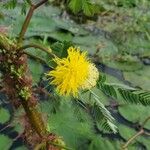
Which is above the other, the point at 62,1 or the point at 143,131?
the point at 62,1

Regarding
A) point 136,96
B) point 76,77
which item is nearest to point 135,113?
point 136,96

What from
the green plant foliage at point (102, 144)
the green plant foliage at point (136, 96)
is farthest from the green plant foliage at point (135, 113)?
the green plant foliage at point (136, 96)

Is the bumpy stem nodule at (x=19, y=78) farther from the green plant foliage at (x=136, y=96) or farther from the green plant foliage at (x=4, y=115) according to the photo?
the green plant foliage at (x=4, y=115)

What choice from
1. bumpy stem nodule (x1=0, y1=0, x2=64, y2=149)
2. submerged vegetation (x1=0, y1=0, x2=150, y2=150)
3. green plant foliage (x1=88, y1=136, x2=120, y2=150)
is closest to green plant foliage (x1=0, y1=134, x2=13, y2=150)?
submerged vegetation (x1=0, y1=0, x2=150, y2=150)

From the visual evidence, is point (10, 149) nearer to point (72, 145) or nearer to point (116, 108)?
point (72, 145)

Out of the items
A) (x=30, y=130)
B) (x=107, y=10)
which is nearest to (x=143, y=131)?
(x=30, y=130)

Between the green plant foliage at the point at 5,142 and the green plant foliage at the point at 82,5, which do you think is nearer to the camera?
the green plant foliage at the point at 82,5

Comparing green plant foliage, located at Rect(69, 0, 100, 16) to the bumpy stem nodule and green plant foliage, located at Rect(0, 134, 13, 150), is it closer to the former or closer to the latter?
the bumpy stem nodule

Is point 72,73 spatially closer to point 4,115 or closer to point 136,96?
point 136,96
